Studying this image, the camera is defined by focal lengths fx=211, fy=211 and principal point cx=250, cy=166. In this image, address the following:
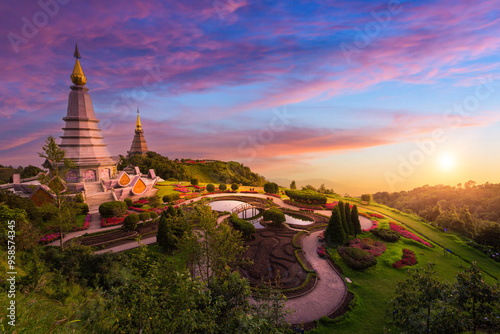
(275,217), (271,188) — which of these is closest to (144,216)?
(275,217)

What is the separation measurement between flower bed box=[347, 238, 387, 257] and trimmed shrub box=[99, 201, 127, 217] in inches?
1144

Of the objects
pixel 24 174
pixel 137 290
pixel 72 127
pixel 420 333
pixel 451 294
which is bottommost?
pixel 420 333

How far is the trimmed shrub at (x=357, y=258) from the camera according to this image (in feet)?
59.4

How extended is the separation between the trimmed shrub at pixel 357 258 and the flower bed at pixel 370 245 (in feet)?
5.14

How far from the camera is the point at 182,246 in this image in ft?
45.3

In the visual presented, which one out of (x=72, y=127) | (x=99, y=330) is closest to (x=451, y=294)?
(x=99, y=330)

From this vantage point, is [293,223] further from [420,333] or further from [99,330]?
[99,330]

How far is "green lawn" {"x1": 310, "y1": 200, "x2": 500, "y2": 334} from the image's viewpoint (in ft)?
41.3

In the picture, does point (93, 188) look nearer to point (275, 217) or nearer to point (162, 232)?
point (162, 232)

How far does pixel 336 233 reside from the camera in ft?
72.7

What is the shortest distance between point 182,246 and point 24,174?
192ft

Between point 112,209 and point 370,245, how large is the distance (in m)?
31.6

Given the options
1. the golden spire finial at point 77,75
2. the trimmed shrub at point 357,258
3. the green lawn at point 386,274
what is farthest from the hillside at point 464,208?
the golden spire finial at point 77,75

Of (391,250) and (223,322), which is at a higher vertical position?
(223,322)
